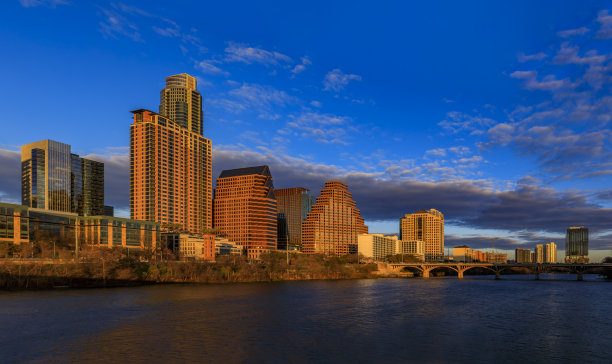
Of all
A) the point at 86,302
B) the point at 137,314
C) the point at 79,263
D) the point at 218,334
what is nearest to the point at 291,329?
the point at 218,334

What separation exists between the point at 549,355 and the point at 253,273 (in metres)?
136

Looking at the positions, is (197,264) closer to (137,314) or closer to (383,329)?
(137,314)

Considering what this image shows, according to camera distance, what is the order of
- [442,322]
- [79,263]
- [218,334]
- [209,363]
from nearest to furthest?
[209,363], [218,334], [442,322], [79,263]

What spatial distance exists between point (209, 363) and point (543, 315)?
2622 inches

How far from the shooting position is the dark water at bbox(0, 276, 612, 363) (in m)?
48.7

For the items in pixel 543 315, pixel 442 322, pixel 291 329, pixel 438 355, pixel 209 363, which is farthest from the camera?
pixel 543 315

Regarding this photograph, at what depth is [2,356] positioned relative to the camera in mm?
45906

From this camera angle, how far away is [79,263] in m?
135

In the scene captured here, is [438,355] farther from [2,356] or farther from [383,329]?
[2,356]

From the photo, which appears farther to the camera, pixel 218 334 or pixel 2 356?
pixel 218 334

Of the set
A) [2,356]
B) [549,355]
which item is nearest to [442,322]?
[549,355]

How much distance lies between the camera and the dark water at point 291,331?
160 ft

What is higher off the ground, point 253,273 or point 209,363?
point 209,363

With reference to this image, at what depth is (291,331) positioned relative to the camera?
63219mm
